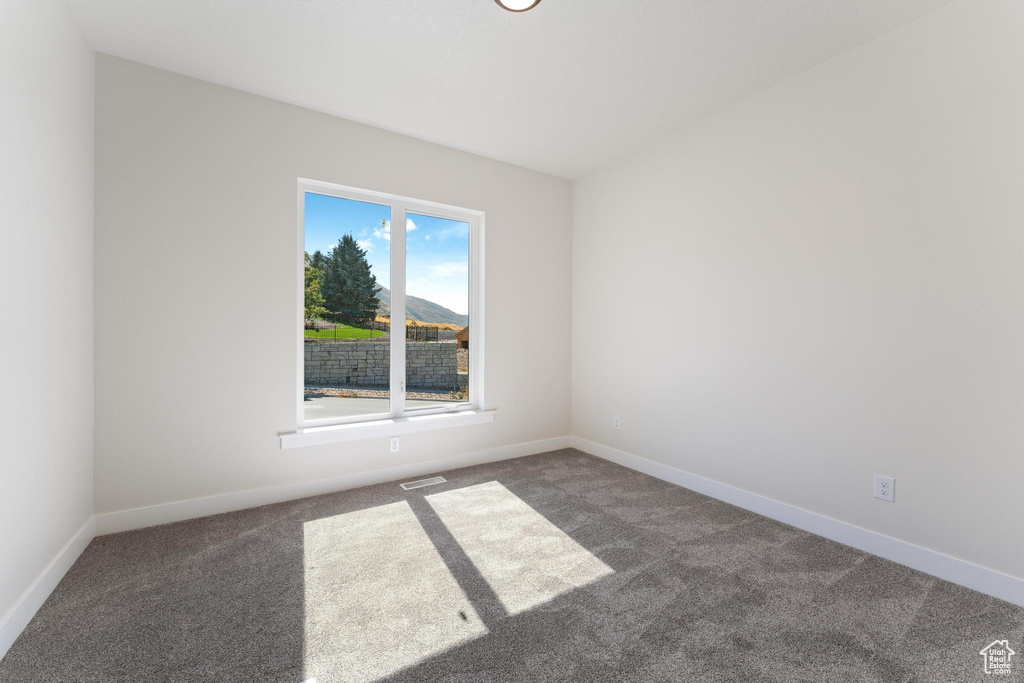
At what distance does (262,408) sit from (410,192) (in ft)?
6.34

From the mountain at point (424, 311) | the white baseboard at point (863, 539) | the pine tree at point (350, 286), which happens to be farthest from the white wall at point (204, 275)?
the white baseboard at point (863, 539)

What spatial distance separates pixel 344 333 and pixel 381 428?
2.57 ft

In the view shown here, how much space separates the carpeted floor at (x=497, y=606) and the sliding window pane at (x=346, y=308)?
3.01 feet

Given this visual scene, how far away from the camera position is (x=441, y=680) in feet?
4.81

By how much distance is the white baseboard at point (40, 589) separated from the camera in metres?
1.60

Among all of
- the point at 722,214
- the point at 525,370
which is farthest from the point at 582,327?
the point at 722,214

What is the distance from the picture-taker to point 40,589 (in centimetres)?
184

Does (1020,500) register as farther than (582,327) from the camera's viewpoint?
No

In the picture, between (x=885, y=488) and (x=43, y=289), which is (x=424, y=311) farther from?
(x=885, y=488)

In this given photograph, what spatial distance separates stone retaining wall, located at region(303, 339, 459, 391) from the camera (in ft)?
10.8

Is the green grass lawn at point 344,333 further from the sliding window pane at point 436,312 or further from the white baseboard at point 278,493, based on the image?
the white baseboard at point 278,493

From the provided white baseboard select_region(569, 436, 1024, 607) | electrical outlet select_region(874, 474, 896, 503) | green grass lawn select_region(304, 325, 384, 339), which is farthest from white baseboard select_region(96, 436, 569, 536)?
electrical outlet select_region(874, 474, 896, 503)

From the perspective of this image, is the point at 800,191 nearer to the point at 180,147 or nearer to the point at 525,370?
the point at 525,370

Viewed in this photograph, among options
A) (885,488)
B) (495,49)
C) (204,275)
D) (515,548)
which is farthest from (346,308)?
(885,488)
